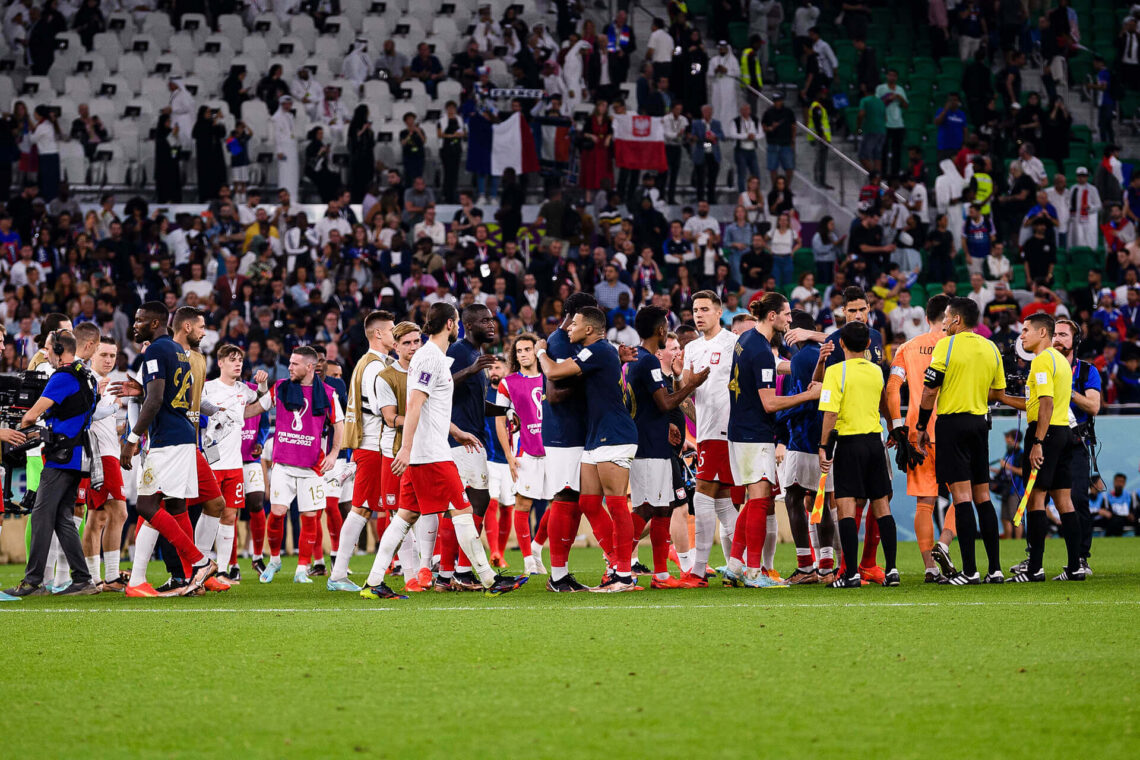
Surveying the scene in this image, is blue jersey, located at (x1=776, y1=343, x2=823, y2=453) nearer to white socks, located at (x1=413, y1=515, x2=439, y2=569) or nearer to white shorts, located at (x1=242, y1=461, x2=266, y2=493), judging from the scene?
white socks, located at (x1=413, y1=515, x2=439, y2=569)

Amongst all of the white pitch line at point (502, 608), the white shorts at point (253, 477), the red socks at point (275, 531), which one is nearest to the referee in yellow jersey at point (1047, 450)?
the white pitch line at point (502, 608)

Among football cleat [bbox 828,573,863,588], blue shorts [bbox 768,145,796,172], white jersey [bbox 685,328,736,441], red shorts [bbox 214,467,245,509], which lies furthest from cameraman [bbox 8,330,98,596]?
blue shorts [bbox 768,145,796,172]

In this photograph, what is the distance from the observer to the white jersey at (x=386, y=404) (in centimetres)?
1097

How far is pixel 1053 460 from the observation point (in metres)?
11.4

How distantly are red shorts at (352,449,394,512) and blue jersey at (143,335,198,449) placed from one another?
4.87 feet

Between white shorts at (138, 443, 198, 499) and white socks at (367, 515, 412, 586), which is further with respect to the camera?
white shorts at (138, 443, 198, 499)

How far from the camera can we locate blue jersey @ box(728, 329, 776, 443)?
36.1 ft

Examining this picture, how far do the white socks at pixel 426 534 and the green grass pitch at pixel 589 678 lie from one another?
80cm

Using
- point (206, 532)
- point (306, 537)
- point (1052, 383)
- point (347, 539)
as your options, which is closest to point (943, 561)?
point (1052, 383)

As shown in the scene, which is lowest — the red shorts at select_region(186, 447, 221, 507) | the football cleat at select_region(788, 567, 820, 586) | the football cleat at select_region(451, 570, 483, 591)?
the football cleat at select_region(451, 570, 483, 591)

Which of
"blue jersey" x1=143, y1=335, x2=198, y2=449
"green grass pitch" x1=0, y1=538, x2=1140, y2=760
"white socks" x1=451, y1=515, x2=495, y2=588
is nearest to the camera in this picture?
"green grass pitch" x1=0, y1=538, x2=1140, y2=760

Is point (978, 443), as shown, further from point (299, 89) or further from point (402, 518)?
point (299, 89)

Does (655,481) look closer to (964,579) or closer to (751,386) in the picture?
(751,386)

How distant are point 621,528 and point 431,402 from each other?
6.15 feet
